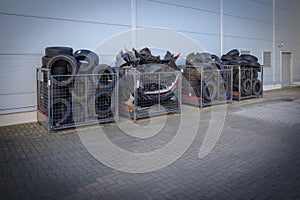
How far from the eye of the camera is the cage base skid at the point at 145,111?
7056 millimetres

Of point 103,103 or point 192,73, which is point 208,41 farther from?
point 103,103

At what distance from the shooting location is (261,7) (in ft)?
46.1

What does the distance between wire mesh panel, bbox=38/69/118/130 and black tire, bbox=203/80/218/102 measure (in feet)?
11.3

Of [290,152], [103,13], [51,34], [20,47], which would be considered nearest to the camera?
[290,152]

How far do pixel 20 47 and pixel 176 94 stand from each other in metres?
4.46

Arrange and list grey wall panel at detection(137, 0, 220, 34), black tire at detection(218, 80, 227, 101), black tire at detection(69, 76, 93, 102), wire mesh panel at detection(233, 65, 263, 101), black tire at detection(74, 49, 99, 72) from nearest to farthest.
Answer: black tire at detection(69, 76, 93, 102) → black tire at detection(74, 49, 99, 72) → grey wall panel at detection(137, 0, 220, 34) → black tire at detection(218, 80, 227, 101) → wire mesh panel at detection(233, 65, 263, 101)

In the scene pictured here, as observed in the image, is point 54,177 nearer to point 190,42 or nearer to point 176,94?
point 176,94

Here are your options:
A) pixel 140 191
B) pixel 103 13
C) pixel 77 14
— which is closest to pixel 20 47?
pixel 77 14

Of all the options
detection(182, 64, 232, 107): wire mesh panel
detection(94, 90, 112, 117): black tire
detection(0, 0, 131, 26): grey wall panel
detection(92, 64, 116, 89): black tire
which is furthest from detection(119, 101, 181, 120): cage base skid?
detection(0, 0, 131, 26): grey wall panel

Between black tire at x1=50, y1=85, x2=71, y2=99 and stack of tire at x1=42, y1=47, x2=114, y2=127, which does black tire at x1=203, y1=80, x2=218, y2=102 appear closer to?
stack of tire at x1=42, y1=47, x2=114, y2=127

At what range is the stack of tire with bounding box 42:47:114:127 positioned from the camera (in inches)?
234

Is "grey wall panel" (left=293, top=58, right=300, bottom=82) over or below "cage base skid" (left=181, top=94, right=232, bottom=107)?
over

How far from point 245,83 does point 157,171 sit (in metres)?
7.73

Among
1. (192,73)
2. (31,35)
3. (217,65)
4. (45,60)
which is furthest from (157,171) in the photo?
(217,65)
